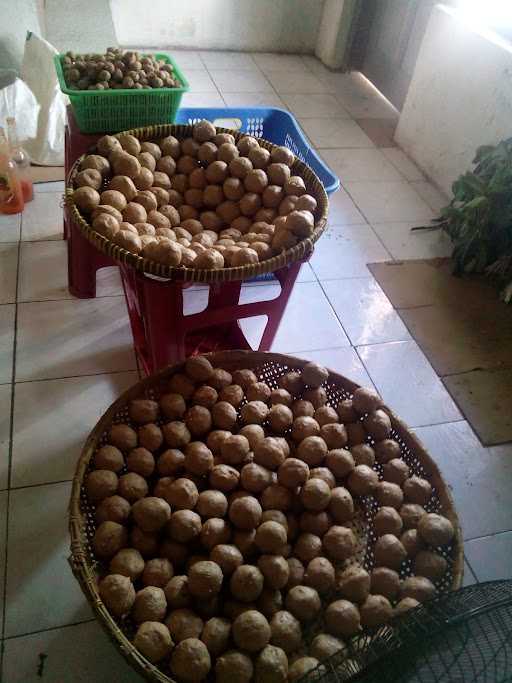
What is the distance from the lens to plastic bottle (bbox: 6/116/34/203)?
6.83 feet

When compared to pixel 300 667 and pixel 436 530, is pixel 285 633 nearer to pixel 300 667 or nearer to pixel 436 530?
pixel 300 667

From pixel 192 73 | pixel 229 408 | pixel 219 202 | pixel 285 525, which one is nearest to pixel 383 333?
pixel 219 202

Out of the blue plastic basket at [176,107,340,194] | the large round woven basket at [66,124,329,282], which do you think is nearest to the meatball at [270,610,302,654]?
the large round woven basket at [66,124,329,282]

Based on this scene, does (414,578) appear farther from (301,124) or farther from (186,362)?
(301,124)

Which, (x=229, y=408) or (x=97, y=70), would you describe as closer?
(x=229, y=408)

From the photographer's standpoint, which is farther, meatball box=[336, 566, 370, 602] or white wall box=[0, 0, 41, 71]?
white wall box=[0, 0, 41, 71]

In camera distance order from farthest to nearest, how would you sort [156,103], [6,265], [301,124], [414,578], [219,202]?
1. [301,124]
2. [6,265]
3. [156,103]
4. [219,202]
5. [414,578]

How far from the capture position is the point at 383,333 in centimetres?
189

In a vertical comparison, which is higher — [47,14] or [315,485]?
[47,14]

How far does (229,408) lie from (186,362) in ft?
0.47

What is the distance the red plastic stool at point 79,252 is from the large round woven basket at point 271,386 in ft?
2.16

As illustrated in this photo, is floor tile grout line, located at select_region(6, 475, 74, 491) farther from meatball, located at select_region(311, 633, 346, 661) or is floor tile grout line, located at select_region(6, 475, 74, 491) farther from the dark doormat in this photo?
the dark doormat

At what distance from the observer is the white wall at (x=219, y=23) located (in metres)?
3.44

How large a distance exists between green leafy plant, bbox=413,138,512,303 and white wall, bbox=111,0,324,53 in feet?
7.34
